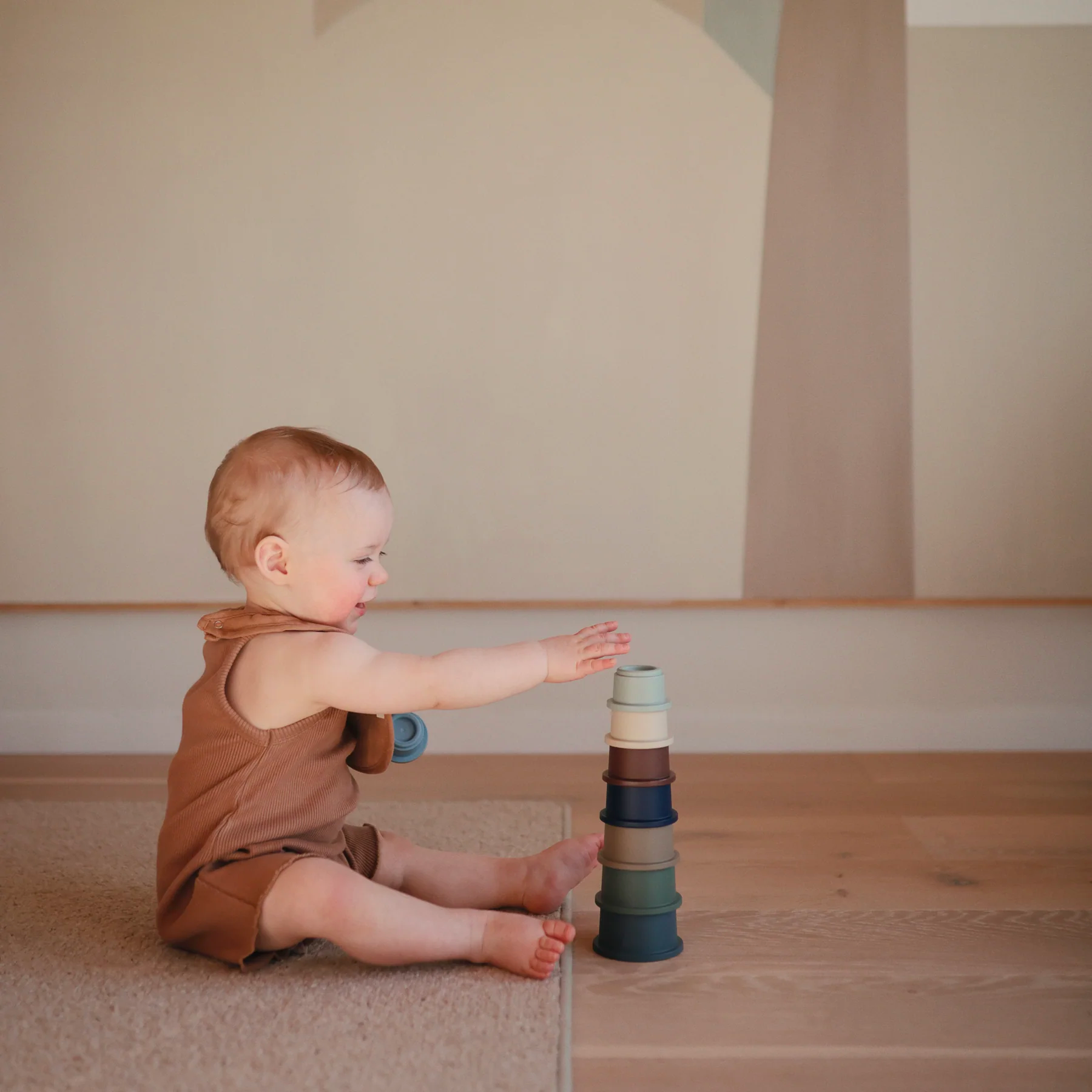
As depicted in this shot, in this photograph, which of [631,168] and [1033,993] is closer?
[1033,993]

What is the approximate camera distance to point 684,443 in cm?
204

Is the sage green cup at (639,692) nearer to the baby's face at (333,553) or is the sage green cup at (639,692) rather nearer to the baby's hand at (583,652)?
the baby's hand at (583,652)

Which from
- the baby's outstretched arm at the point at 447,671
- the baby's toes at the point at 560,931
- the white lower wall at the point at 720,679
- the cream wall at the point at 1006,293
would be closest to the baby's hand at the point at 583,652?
the baby's outstretched arm at the point at 447,671

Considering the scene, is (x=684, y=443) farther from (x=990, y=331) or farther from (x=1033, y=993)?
(x=1033, y=993)

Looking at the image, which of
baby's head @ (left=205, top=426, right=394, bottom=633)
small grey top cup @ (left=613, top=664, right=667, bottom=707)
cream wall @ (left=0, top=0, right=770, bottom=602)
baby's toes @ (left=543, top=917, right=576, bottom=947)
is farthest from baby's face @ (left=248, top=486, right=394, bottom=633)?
cream wall @ (left=0, top=0, right=770, bottom=602)

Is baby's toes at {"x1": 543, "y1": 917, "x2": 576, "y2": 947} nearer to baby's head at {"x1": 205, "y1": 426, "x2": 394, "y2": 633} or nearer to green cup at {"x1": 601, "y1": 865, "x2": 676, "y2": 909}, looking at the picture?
green cup at {"x1": 601, "y1": 865, "x2": 676, "y2": 909}

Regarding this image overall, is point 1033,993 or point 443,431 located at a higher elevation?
point 443,431

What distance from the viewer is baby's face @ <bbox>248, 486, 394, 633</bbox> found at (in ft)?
3.66

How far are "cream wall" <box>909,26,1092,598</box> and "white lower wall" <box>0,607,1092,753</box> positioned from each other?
0.17m

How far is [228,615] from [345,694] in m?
0.18

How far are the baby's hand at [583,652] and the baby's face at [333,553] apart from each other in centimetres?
20

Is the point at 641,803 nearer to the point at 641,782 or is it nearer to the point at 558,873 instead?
the point at 641,782

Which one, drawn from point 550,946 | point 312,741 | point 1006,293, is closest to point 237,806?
point 312,741

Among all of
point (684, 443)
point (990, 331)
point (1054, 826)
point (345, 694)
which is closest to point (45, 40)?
point (684, 443)
